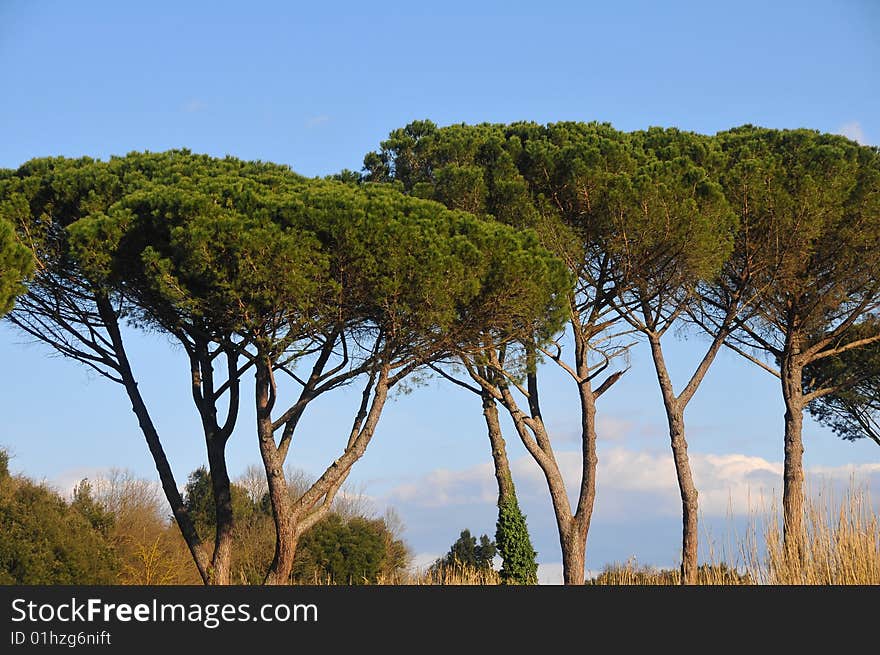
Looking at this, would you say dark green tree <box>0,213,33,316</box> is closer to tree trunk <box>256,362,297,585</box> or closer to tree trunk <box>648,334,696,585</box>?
tree trunk <box>256,362,297,585</box>

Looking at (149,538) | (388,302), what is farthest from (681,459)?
(149,538)

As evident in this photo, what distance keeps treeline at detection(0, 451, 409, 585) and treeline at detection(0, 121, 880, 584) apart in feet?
8.71

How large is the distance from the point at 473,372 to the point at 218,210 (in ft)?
15.6

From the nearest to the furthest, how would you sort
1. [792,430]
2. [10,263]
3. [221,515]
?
[10,263]
[221,515]
[792,430]

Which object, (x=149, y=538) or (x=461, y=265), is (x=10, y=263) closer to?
(x=461, y=265)

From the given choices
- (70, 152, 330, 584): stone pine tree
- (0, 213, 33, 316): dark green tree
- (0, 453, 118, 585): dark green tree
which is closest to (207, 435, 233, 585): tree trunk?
(70, 152, 330, 584): stone pine tree

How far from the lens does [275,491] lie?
1248cm

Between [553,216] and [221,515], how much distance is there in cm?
604

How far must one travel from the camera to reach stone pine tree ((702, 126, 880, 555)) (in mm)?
14734

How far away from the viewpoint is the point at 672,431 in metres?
15.3

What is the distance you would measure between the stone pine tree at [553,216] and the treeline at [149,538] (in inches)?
109

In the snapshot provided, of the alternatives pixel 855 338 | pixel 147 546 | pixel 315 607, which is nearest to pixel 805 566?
pixel 315 607

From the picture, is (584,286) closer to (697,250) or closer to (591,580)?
(697,250)

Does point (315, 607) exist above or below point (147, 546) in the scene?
below
